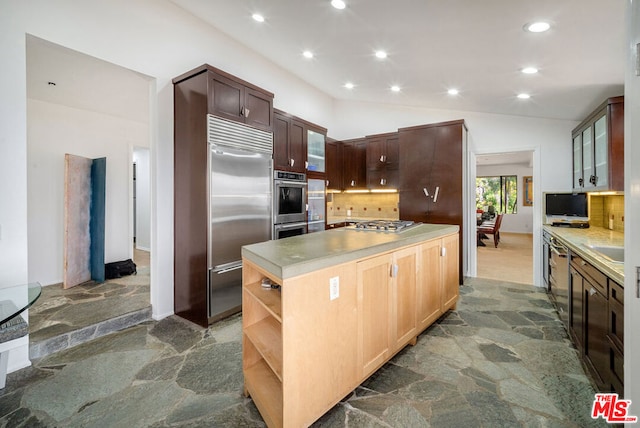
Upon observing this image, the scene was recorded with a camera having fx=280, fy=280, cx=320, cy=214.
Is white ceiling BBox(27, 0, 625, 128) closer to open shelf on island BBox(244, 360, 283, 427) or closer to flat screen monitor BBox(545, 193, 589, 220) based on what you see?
flat screen monitor BBox(545, 193, 589, 220)

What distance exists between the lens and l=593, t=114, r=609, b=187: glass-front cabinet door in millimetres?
2803

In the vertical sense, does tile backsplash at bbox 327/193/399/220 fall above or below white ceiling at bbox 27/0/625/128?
below

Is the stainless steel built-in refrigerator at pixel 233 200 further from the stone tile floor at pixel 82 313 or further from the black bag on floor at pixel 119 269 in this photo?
the black bag on floor at pixel 119 269

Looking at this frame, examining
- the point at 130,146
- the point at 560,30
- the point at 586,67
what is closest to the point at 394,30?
the point at 560,30

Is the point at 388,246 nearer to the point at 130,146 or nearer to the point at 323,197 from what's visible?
the point at 323,197

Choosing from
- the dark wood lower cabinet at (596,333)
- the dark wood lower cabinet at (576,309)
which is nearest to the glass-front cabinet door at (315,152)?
the dark wood lower cabinet at (576,309)

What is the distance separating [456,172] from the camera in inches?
165

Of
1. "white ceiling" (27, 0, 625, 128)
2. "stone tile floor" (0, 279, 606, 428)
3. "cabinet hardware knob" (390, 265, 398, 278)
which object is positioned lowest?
"stone tile floor" (0, 279, 606, 428)

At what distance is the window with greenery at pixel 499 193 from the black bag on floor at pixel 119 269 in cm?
1117

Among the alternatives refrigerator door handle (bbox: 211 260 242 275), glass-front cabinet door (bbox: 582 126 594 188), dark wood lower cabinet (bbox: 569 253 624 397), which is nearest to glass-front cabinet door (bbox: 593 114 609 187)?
glass-front cabinet door (bbox: 582 126 594 188)

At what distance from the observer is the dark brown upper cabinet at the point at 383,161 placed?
17.1ft

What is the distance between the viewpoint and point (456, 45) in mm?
2459

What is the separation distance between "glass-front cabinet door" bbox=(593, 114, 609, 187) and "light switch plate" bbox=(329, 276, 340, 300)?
3065 mm

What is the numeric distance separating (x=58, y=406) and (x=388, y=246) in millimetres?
2359
